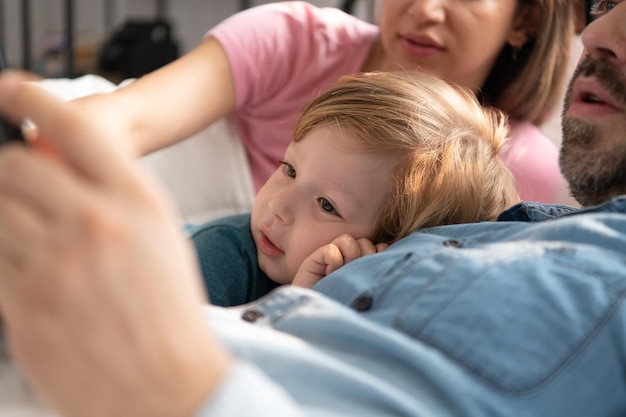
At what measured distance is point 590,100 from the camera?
942 mm

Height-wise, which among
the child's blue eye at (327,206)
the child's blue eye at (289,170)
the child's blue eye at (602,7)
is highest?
the child's blue eye at (602,7)

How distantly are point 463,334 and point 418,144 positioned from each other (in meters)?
0.33

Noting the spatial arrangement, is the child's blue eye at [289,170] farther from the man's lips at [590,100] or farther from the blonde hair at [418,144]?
the man's lips at [590,100]

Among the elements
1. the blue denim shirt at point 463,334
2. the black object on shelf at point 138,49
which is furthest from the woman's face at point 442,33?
the black object on shelf at point 138,49

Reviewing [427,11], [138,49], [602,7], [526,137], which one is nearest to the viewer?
[602,7]

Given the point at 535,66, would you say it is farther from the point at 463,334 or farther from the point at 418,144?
the point at 463,334

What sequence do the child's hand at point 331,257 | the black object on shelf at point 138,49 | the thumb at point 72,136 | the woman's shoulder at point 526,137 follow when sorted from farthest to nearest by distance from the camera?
the black object on shelf at point 138,49
the woman's shoulder at point 526,137
the child's hand at point 331,257
the thumb at point 72,136

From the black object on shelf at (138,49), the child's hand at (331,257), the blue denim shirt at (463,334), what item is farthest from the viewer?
the black object on shelf at (138,49)

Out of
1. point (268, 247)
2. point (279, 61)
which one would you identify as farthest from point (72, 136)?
point (279, 61)

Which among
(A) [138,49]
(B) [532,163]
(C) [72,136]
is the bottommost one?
(A) [138,49]

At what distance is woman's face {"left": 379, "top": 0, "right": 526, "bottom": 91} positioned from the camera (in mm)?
1297

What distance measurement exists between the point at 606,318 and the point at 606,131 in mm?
356

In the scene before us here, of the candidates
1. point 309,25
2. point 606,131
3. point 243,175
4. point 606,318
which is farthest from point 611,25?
point 243,175

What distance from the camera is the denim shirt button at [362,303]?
659 mm
